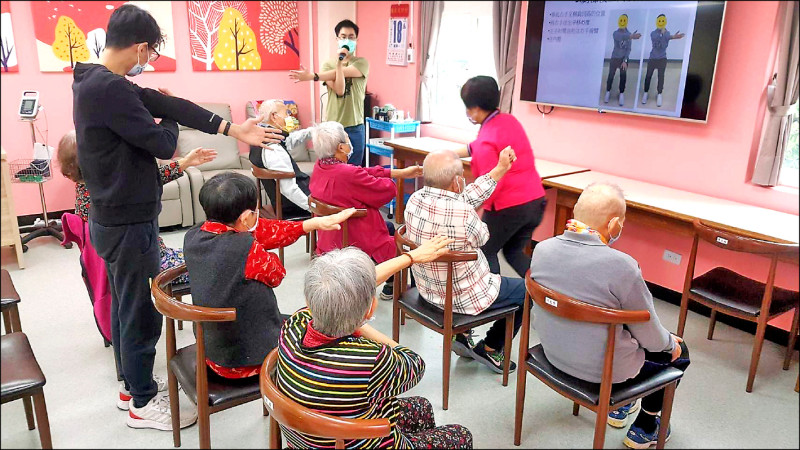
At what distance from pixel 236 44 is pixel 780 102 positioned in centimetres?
163

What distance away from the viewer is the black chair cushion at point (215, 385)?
58.7 inches

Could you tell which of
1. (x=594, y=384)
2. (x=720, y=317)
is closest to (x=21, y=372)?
(x=594, y=384)

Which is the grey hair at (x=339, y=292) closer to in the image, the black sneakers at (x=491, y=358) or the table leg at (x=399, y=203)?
the black sneakers at (x=491, y=358)

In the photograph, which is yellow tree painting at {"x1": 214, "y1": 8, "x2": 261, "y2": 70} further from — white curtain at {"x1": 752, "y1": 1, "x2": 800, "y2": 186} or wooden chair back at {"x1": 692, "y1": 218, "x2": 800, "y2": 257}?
wooden chair back at {"x1": 692, "y1": 218, "x2": 800, "y2": 257}

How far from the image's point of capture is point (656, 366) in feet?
5.37

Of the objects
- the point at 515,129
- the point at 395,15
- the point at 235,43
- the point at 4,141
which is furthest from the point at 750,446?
the point at 395,15

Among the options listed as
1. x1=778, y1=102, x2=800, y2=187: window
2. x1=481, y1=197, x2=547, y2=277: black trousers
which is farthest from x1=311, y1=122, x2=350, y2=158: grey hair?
x1=778, y1=102, x2=800, y2=187: window

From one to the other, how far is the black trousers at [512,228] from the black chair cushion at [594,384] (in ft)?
2.12

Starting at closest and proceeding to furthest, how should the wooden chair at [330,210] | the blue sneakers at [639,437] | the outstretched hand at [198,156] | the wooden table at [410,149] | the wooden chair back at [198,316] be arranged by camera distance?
the wooden chair back at [198,316], the blue sneakers at [639,437], the outstretched hand at [198,156], the wooden chair at [330,210], the wooden table at [410,149]

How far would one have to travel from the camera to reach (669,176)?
6.14 ft

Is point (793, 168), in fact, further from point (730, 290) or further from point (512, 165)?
point (730, 290)

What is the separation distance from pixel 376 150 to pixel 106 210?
9.76ft

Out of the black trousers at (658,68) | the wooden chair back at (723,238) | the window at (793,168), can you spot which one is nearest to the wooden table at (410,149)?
the wooden chair back at (723,238)

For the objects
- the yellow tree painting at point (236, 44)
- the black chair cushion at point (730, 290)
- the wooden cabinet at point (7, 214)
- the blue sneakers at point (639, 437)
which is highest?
the yellow tree painting at point (236, 44)
